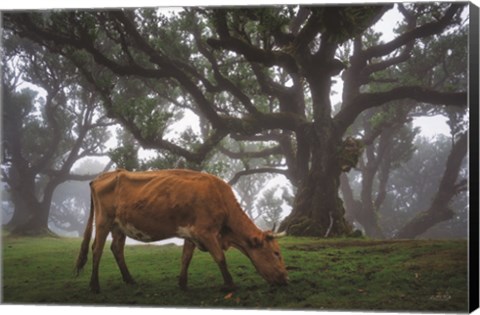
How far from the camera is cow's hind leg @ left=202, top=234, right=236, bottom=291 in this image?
11.1 metres

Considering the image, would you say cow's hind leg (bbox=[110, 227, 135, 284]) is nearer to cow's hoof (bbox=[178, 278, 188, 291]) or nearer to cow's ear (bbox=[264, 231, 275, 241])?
cow's hoof (bbox=[178, 278, 188, 291])

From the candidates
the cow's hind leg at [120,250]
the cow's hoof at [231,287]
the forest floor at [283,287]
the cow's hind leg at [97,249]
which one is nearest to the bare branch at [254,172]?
the forest floor at [283,287]

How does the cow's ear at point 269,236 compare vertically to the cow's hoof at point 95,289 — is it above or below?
above

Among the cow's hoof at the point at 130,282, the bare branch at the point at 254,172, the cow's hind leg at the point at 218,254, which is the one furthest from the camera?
the bare branch at the point at 254,172

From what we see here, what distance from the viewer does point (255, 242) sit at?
11.1 m

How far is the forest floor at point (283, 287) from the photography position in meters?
10.8

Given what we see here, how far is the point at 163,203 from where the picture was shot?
453 inches

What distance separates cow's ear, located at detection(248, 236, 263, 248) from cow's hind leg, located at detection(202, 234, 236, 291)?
49 centimetres

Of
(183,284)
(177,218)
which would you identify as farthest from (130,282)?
(177,218)

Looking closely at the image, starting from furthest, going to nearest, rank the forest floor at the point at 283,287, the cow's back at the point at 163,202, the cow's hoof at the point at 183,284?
1. the cow's hoof at the point at 183,284
2. the cow's back at the point at 163,202
3. the forest floor at the point at 283,287

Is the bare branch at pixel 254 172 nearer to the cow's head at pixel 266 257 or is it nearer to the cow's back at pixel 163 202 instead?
the cow's back at pixel 163 202

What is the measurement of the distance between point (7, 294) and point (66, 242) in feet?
4.48

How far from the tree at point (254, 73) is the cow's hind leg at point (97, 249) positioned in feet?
5.83

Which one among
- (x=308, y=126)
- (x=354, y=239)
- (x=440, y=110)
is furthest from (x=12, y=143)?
(x=440, y=110)
